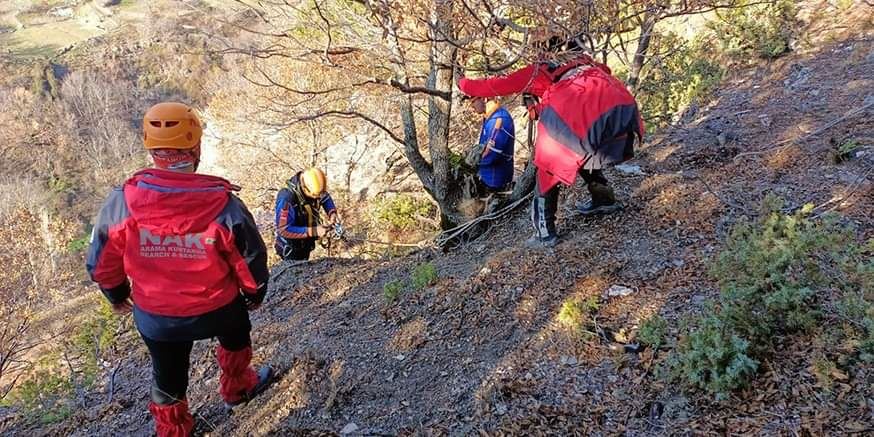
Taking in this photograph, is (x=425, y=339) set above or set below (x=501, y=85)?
below

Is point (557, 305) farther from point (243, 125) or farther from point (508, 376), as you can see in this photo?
point (243, 125)

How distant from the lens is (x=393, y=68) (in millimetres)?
5551

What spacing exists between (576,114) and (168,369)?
3101 mm

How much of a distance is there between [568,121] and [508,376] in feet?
6.21

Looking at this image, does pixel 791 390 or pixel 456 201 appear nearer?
pixel 791 390

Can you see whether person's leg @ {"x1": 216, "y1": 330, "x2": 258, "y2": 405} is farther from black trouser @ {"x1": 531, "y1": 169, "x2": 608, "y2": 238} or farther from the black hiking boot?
the black hiking boot

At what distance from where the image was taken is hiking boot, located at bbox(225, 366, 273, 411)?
3516 millimetres

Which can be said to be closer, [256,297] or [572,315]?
[256,297]

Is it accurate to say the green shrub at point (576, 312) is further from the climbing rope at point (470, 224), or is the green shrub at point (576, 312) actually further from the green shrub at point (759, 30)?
the green shrub at point (759, 30)

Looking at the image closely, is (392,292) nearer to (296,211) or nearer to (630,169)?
(296,211)

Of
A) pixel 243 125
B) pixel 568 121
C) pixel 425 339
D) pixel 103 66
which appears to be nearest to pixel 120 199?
pixel 425 339

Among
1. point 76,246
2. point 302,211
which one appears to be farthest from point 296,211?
point 76,246

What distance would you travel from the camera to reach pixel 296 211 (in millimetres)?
6020

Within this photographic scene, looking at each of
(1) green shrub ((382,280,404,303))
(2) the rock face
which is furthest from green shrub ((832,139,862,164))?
(2) the rock face
